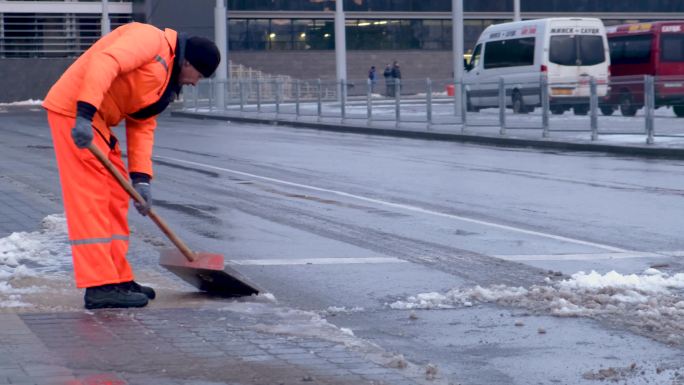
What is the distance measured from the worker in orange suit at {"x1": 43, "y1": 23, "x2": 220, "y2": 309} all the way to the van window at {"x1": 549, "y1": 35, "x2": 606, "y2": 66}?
85.1 ft

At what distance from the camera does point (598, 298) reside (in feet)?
23.9

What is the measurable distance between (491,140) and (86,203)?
1935 centimetres

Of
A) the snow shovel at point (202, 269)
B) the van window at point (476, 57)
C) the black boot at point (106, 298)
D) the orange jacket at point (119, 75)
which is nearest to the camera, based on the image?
the orange jacket at point (119, 75)

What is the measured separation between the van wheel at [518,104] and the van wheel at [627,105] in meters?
2.95

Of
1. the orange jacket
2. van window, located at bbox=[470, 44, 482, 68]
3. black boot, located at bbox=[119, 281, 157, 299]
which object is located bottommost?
black boot, located at bbox=[119, 281, 157, 299]

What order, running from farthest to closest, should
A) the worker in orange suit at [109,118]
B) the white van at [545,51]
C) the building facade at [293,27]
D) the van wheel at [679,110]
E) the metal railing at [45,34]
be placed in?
the metal railing at [45,34] → the building facade at [293,27] → the white van at [545,51] → the van wheel at [679,110] → the worker in orange suit at [109,118]

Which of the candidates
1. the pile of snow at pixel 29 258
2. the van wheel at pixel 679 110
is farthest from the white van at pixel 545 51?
the pile of snow at pixel 29 258

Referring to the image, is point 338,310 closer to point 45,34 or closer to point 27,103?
point 27,103

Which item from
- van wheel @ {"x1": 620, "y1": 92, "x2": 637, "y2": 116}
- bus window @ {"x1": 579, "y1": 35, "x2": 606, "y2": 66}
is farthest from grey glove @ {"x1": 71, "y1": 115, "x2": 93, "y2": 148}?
bus window @ {"x1": 579, "y1": 35, "x2": 606, "y2": 66}

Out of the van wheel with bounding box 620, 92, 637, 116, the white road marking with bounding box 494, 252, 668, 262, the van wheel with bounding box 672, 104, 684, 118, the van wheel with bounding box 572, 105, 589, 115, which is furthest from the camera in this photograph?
the van wheel with bounding box 572, 105, 589, 115

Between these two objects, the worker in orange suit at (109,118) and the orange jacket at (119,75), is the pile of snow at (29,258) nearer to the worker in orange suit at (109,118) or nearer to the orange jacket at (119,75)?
the worker in orange suit at (109,118)

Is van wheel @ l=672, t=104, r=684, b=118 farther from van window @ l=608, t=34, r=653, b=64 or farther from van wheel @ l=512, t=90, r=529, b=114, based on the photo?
van window @ l=608, t=34, r=653, b=64

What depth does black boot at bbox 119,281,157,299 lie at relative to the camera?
23.2 feet

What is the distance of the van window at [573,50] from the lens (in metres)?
32.2
